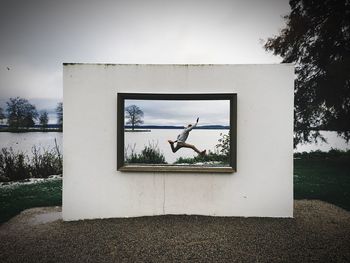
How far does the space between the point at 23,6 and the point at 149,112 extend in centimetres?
1002

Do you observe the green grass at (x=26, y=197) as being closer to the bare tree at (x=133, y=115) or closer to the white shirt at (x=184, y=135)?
the bare tree at (x=133, y=115)

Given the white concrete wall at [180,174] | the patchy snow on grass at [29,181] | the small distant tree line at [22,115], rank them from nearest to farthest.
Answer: the white concrete wall at [180,174] < the patchy snow on grass at [29,181] < the small distant tree line at [22,115]

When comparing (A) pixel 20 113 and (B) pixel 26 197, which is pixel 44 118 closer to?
(A) pixel 20 113

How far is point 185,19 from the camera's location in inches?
461

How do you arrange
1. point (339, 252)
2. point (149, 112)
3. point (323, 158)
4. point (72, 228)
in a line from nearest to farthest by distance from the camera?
point (339, 252)
point (72, 228)
point (149, 112)
point (323, 158)

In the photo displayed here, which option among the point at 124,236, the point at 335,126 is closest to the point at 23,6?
the point at 124,236

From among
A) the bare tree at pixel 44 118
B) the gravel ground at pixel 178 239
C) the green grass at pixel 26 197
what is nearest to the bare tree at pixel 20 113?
the bare tree at pixel 44 118

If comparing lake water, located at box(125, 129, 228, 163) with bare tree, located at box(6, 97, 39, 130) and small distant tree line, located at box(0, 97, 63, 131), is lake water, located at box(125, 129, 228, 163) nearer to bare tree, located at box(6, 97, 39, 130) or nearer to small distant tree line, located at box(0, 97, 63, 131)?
small distant tree line, located at box(0, 97, 63, 131)

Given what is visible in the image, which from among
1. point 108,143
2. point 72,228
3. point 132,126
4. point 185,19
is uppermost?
point 185,19

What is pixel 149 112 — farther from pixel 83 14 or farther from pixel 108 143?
pixel 83 14

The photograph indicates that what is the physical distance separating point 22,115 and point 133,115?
12.8 metres

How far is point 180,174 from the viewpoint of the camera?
5273mm

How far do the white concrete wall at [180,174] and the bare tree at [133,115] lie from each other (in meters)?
0.31

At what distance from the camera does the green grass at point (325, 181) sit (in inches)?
287
